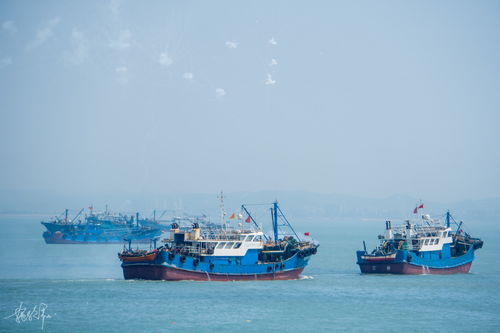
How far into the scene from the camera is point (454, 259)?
75.8 metres

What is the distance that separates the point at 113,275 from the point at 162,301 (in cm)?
2097

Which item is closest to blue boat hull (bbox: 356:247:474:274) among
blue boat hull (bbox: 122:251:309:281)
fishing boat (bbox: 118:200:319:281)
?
fishing boat (bbox: 118:200:319:281)

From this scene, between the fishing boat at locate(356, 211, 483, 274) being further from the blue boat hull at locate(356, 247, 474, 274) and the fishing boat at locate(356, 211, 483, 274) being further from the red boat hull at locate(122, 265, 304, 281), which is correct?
the red boat hull at locate(122, 265, 304, 281)

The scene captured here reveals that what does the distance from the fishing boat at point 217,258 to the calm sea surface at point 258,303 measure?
4.56 feet

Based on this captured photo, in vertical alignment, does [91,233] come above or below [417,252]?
above

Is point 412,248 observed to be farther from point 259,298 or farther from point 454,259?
point 259,298

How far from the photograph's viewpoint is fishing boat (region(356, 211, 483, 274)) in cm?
7181

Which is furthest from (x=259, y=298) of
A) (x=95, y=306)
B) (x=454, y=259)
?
(x=454, y=259)

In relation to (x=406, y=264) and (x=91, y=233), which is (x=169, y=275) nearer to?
(x=406, y=264)

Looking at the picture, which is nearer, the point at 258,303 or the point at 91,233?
the point at 258,303

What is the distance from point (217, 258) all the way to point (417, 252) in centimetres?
2427

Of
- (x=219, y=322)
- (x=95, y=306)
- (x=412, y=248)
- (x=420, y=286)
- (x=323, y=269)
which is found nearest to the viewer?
(x=219, y=322)

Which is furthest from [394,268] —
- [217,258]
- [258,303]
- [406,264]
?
[258,303]

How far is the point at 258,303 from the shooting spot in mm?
54875
